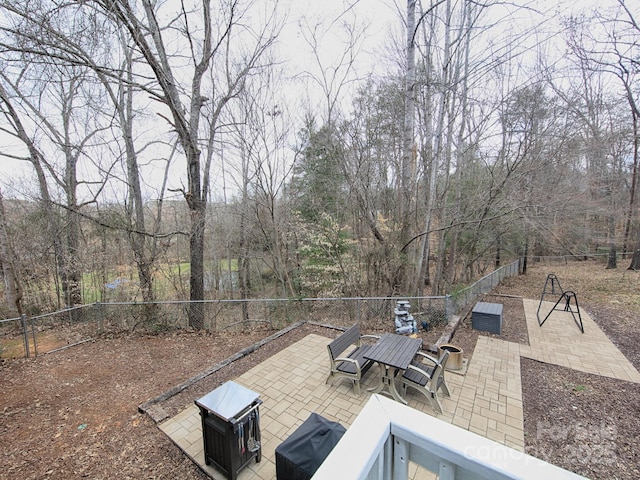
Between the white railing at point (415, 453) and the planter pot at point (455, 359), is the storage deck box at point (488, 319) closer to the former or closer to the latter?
the planter pot at point (455, 359)

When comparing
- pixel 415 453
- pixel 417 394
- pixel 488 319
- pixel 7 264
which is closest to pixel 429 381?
pixel 417 394

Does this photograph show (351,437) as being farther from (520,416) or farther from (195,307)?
(195,307)

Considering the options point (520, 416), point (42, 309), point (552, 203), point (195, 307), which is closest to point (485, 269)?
point (552, 203)

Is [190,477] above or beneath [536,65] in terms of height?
beneath

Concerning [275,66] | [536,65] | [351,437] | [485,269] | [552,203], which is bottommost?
[485,269]

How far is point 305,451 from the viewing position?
83.1 inches

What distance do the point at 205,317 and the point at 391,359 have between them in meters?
5.59

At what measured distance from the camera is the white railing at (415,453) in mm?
711

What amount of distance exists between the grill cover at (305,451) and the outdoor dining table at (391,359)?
144cm

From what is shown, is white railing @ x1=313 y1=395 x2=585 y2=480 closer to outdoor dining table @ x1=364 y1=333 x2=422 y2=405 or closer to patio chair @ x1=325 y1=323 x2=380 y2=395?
outdoor dining table @ x1=364 y1=333 x2=422 y2=405

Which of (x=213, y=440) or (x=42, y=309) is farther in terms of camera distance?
(x=42, y=309)

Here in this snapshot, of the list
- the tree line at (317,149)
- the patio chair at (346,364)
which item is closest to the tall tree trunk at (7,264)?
the tree line at (317,149)

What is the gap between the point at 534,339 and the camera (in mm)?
5562

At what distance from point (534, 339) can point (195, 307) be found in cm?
792
